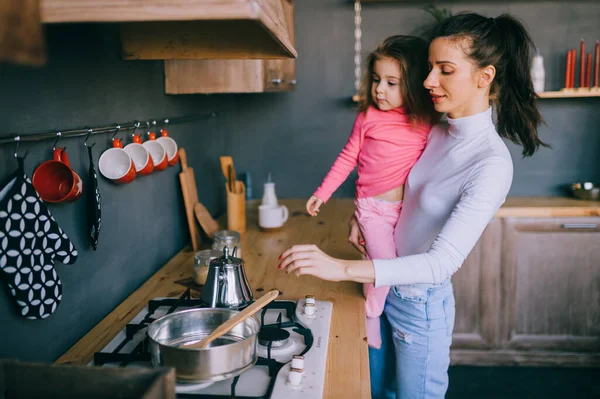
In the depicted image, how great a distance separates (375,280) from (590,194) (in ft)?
7.78

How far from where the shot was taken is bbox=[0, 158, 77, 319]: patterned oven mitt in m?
1.11

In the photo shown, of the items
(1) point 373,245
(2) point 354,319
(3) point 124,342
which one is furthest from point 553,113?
(3) point 124,342

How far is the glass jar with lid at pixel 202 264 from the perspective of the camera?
5.90 ft

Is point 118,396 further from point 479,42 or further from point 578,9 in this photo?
point 578,9

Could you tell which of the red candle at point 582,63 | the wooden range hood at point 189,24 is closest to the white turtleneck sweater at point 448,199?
the wooden range hood at point 189,24

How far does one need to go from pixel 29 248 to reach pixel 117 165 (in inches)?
20.7

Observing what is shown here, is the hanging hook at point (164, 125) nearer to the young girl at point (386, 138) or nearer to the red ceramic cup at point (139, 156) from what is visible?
the red ceramic cup at point (139, 156)

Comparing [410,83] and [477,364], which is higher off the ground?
[410,83]

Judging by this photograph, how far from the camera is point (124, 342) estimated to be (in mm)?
1346

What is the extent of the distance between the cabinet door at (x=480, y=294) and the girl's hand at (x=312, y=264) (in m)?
1.80

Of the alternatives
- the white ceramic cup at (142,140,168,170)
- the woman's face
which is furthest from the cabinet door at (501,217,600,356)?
the white ceramic cup at (142,140,168,170)

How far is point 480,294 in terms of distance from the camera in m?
3.00

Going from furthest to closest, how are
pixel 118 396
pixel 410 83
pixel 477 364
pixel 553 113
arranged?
1. pixel 553 113
2. pixel 477 364
3. pixel 410 83
4. pixel 118 396

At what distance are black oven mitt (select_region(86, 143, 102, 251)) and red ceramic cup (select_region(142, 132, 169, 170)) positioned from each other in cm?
46
